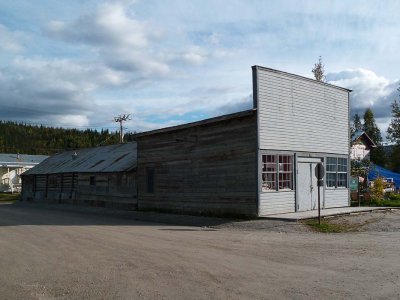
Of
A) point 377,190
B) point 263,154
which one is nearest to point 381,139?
point 377,190

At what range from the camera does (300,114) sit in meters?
20.5

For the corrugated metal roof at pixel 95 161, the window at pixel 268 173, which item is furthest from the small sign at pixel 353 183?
the corrugated metal roof at pixel 95 161

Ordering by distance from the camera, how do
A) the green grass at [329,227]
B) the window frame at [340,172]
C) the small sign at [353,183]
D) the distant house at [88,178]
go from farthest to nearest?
1. the distant house at [88,178]
2. the small sign at [353,183]
3. the window frame at [340,172]
4. the green grass at [329,227]

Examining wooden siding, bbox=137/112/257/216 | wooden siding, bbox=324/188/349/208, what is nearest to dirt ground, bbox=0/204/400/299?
wooden siding, bbox=137/112/257/216

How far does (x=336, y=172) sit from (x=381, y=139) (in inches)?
1919

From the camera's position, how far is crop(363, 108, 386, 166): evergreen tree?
61.9 meters

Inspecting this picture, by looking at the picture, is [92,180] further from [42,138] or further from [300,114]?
[42,138]

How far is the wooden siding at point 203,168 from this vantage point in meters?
18.9

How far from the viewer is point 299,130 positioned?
A: 804 inches

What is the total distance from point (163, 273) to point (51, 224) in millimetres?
11240

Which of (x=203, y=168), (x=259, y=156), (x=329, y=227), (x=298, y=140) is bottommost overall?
(x=329, y=227)

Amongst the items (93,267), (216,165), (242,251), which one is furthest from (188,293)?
(216,165)

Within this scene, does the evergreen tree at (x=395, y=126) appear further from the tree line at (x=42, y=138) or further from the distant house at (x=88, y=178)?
the tree line at (x=42, y=138)

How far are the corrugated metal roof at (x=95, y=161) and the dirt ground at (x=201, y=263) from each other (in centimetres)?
1293
